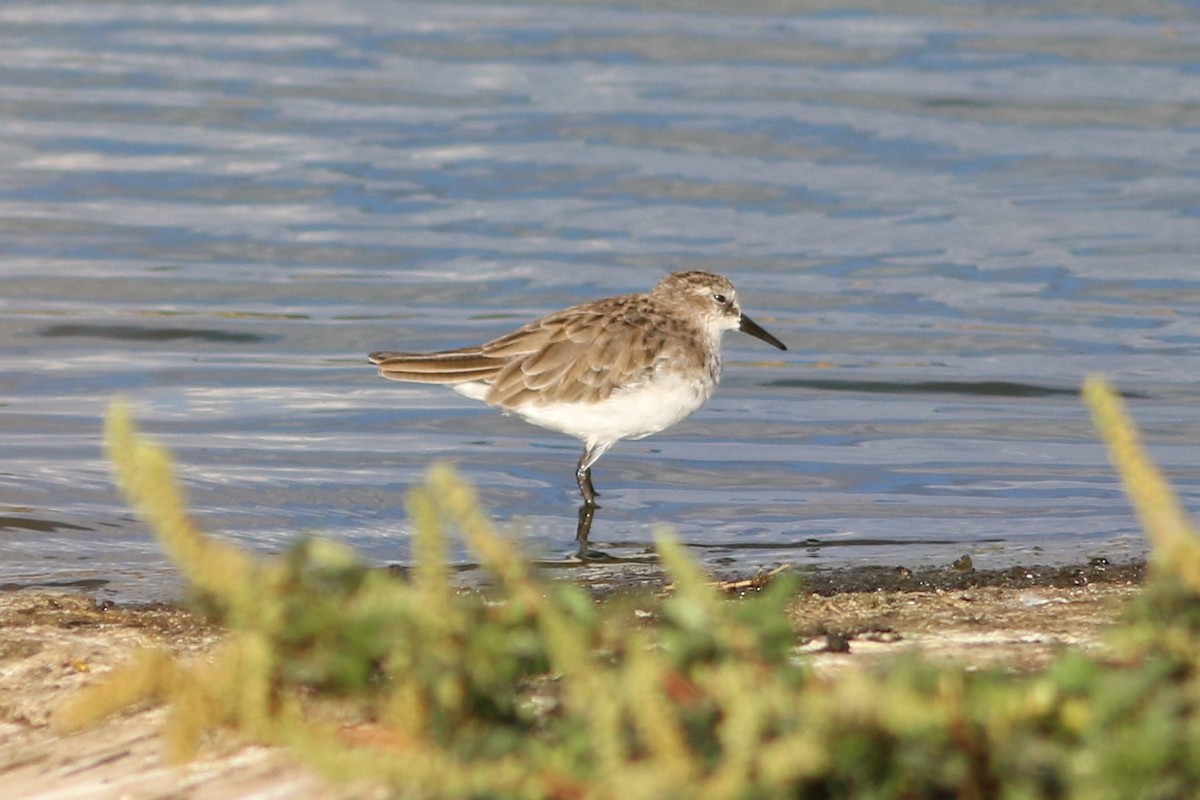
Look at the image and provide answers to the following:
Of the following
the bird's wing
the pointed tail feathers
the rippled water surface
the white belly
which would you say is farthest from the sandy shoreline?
the pointed tail feathers

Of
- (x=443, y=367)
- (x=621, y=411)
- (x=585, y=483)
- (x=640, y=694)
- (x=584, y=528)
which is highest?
(x=640, y=694)

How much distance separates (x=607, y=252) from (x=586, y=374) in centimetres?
474

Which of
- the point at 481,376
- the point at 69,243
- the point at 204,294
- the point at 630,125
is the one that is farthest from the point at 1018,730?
the point at 630,125

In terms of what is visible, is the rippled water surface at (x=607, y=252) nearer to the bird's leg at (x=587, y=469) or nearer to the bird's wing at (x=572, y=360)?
the bird's leg at (x=587, y=469)

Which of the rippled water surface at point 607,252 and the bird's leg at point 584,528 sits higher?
the rippled water surface at point 607,252

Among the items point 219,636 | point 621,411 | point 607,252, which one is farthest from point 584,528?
point 607,252

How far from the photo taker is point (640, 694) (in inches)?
111

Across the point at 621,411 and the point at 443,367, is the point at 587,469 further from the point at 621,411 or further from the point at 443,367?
the point at 443,367

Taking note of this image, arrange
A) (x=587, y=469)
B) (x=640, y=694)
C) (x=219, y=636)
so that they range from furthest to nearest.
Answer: (x=587, y=469) → (x=219, y=636) → (x=640, y=694)

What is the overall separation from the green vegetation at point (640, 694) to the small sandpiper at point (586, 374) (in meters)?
5.13

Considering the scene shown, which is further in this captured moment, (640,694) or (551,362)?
(551,362)

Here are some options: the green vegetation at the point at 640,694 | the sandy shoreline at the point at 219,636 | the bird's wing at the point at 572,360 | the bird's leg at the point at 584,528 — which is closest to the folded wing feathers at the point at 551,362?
the bird's wing at the point at 572,360

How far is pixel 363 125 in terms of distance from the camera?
15.3 meters

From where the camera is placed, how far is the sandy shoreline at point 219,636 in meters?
4.02
